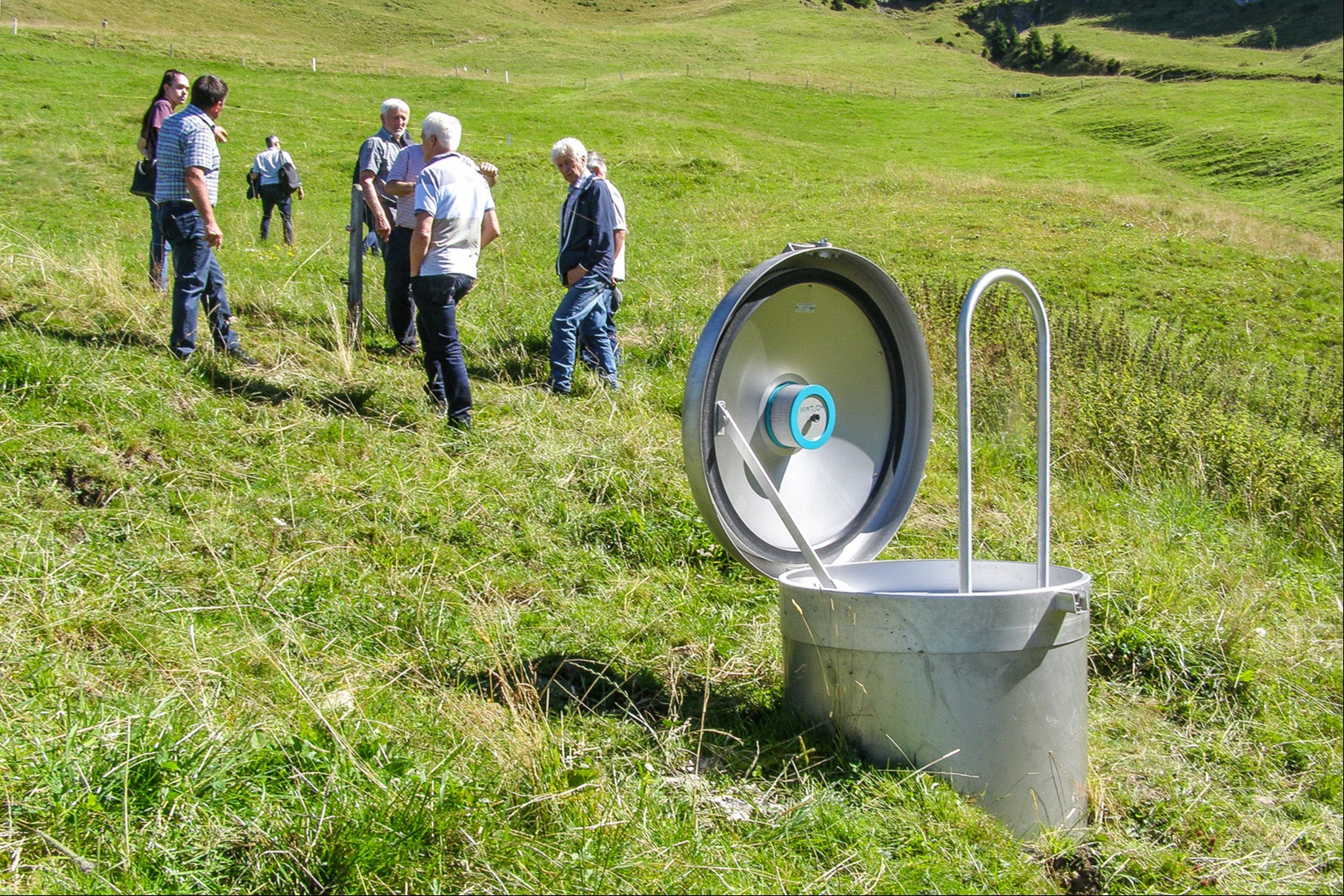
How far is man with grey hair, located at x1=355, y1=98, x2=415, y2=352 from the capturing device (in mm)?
7668

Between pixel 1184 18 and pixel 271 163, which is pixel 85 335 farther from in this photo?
pixel 1184 18

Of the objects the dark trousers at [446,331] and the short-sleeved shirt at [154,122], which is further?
the short-sleeved shirt at [154,122]

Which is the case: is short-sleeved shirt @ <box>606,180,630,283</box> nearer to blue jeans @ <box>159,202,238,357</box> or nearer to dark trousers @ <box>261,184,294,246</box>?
blue jeans @ <box>159,202,238,357</box>

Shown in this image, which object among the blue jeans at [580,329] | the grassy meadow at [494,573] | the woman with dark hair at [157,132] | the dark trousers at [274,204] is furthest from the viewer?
the dark trousers at [274,204]

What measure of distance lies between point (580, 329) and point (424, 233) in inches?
73.2

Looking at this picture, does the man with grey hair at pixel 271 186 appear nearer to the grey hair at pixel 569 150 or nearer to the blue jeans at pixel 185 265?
the blue jeans at pixel 185 265

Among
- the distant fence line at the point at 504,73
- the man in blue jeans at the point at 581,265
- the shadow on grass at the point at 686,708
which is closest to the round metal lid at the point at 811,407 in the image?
the shadow on grass at the point at 686,708

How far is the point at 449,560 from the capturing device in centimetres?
496

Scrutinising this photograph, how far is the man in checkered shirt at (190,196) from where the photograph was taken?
660 centimetres

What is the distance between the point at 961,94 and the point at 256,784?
62909 millimetres

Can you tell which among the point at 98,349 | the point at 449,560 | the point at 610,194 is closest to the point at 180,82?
the point at 98,349

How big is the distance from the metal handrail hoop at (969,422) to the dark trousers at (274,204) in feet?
33.3

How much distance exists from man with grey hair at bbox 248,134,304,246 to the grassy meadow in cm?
37

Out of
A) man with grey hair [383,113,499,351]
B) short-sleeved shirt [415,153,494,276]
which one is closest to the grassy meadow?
man with grey hair [383,113,499,351]
